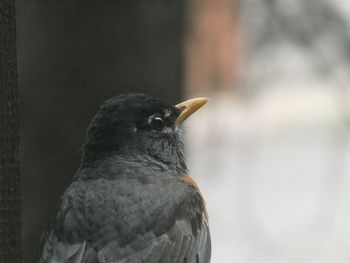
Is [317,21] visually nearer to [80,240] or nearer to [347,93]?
[347,93]

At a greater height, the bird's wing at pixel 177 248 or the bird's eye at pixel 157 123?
the bird's eye at pixel 157 123

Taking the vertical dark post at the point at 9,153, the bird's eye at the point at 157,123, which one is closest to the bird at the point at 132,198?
the bird's eye at the point at 157,123

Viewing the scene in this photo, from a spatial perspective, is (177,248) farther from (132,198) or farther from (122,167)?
(122,167)

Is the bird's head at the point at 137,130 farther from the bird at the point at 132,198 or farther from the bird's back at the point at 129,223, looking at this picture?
the bird's back at the point at 129,223

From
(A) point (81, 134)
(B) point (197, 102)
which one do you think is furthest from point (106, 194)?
(A) point (81, 134)

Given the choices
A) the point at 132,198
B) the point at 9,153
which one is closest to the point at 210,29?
the point at 132,198

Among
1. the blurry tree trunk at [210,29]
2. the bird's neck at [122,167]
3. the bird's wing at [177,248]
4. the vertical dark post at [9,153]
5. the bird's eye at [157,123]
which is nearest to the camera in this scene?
the vertical dark post at [9,153]

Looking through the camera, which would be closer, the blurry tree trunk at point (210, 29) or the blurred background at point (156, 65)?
the blurred background at point (156, 65)
